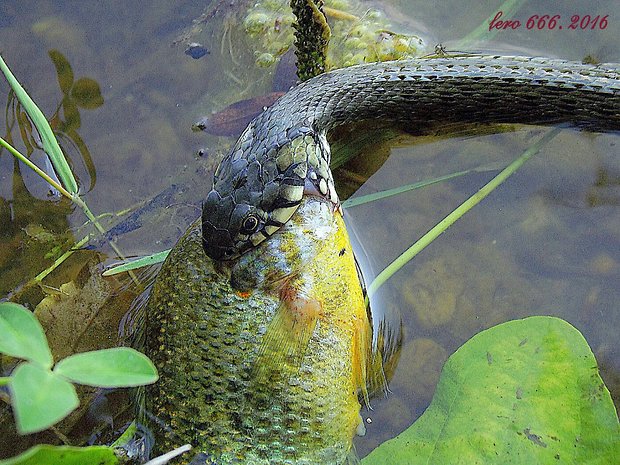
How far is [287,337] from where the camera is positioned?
6.90 ft

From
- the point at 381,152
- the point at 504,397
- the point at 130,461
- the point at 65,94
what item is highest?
the point at 65,94

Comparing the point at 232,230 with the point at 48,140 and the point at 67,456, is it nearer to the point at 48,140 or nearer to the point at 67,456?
the point at 67,456

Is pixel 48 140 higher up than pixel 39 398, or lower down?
lower down

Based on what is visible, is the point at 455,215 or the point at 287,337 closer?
the point at 287,337

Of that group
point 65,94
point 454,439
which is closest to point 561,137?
point 454,439

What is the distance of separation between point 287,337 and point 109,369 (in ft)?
2.78

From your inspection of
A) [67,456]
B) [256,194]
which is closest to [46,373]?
[67,456]

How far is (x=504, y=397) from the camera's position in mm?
2244

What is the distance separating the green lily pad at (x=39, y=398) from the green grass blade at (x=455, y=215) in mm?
1723

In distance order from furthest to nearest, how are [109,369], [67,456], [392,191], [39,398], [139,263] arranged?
1. [392,191]
2. [139,263]
3. [67,456]
4. [109,369]
5. [39,398]

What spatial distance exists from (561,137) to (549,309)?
81cm

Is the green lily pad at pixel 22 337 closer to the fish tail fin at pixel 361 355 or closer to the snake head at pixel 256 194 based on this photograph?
the snake head at pixel 256 194

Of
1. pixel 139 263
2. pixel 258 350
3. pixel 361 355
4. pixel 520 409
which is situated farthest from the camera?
pixel 139 263

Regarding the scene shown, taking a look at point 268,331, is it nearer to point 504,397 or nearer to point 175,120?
point 504,397
